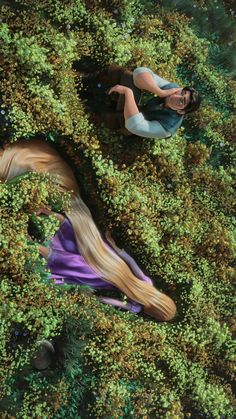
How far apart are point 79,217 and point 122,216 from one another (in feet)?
1.48

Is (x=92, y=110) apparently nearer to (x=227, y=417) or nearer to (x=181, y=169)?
(x=181, y=169)

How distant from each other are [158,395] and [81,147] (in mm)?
2472

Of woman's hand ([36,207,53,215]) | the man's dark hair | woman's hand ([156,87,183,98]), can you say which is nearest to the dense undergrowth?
woman's hand ([36,207,53,215])

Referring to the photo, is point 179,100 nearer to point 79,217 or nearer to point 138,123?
point 138,123

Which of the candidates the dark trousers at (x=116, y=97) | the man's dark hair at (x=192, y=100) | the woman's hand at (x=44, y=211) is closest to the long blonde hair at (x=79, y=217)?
the woman's hand at (x=44, y=211)

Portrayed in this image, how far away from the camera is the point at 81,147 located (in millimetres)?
5141

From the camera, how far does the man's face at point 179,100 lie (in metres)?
4.57

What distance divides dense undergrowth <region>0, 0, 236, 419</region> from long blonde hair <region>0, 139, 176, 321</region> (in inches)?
5.4

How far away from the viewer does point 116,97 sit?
5031mm

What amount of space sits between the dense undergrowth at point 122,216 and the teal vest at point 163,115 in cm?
52

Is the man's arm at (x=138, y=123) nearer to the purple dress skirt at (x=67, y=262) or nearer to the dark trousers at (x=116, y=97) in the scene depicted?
the dark trousers at (x=116, y=97)

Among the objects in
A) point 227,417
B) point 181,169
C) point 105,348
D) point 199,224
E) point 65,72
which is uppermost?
point 65,72

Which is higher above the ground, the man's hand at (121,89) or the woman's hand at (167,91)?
the woman's hand at (167,91)

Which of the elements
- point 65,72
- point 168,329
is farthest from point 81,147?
point 168,329
